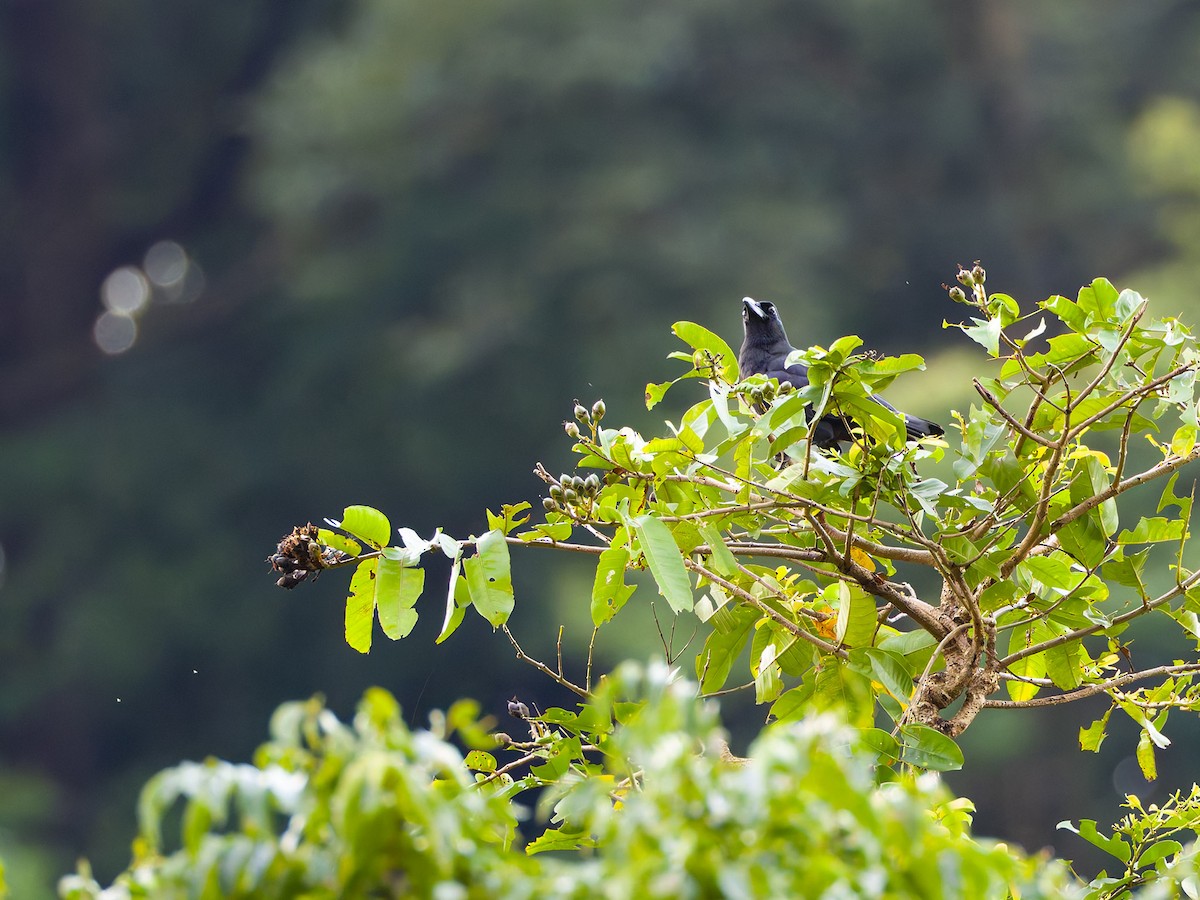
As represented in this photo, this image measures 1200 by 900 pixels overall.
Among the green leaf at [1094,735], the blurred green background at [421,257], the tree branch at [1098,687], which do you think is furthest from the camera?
the blurred green background at [421,257]

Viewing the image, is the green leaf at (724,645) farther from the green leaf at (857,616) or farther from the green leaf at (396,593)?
the green leaf at (396,593)

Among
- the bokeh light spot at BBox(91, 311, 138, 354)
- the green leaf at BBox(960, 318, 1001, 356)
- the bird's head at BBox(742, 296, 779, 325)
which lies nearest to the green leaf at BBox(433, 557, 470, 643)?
the green leaf at BBox(960, 318, 1001, 356)

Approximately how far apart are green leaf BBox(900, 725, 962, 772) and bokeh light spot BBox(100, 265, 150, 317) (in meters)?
13.3

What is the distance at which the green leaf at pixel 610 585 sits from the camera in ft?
5.64

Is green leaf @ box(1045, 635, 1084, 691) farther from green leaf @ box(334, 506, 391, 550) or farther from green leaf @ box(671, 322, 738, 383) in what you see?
green leaf @ box(334, 506, 391, 550)

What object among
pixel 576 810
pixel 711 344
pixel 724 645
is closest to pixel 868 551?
pixel 724 645

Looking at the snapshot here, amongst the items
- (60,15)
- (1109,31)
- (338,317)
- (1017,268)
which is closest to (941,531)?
(1017,268)

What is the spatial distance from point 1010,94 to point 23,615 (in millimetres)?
9312

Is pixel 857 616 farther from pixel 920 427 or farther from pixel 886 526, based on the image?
pixel 920 427

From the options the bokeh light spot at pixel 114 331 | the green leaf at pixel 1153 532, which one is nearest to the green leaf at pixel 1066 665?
the green leaf at pixel 1153 532

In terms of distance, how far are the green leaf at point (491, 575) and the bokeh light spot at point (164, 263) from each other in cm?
1319

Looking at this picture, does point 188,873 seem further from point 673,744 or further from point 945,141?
point 945,141

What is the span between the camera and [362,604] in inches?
73.0

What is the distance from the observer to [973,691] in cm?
187
